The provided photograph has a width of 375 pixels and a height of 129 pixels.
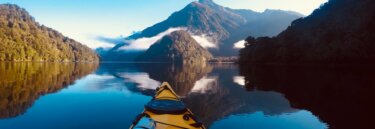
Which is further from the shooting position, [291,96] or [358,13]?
[358,13]

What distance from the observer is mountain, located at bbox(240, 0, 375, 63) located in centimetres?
10490

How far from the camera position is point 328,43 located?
402ft

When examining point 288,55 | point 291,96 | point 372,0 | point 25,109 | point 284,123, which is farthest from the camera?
point 288,55

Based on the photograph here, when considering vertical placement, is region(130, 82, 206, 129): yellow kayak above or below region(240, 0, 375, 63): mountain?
below

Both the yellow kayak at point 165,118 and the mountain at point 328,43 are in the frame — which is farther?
the mountain at point 328,43

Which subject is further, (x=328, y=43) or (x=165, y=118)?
(x=328, y=43)

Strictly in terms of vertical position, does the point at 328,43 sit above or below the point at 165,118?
above

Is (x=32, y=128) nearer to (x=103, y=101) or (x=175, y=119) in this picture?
(x=175, y=119)

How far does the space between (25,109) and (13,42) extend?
199489 millimetres

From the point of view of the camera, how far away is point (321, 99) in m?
36.2

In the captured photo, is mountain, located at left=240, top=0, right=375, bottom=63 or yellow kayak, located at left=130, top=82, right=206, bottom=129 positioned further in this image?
mountain, located at left=240, top=0, right=375, bottom=63

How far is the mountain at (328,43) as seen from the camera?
105 m

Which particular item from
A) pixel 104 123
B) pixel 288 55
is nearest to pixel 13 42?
pixel 288 55

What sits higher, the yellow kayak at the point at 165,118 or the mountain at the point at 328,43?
the mountain at the point at 328,43
